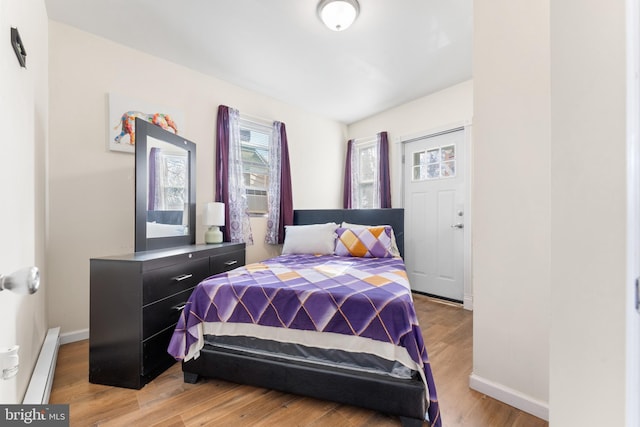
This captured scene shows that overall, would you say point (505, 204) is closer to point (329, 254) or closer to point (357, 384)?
point (357, 384)

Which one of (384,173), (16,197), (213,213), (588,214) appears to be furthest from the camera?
(384,173)

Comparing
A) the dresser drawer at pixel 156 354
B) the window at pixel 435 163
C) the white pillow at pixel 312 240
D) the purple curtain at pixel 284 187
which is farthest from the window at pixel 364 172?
the dresser drawer at pixel 156 354

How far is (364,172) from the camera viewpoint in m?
4.29

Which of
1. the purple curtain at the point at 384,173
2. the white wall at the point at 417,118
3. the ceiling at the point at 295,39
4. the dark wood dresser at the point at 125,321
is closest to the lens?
the dark wood dresser at the point at 125,321

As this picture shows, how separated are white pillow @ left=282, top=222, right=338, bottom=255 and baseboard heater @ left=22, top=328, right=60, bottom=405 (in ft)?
6.51

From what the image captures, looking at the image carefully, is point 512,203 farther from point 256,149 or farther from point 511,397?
point 256,149

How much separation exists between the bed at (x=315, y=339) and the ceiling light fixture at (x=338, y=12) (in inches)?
75.6

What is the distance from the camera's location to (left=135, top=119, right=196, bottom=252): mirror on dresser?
201cm

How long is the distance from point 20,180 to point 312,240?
2.27 meters

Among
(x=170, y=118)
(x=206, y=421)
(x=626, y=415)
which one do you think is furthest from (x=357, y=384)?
(x=170, y=118)

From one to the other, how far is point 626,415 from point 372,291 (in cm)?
105

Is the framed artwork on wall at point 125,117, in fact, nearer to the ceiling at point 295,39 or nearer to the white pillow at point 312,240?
the ceiling at point 295,39

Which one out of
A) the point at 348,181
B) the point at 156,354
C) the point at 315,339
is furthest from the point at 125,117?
the point at 348,181

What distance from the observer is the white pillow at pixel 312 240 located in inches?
117
